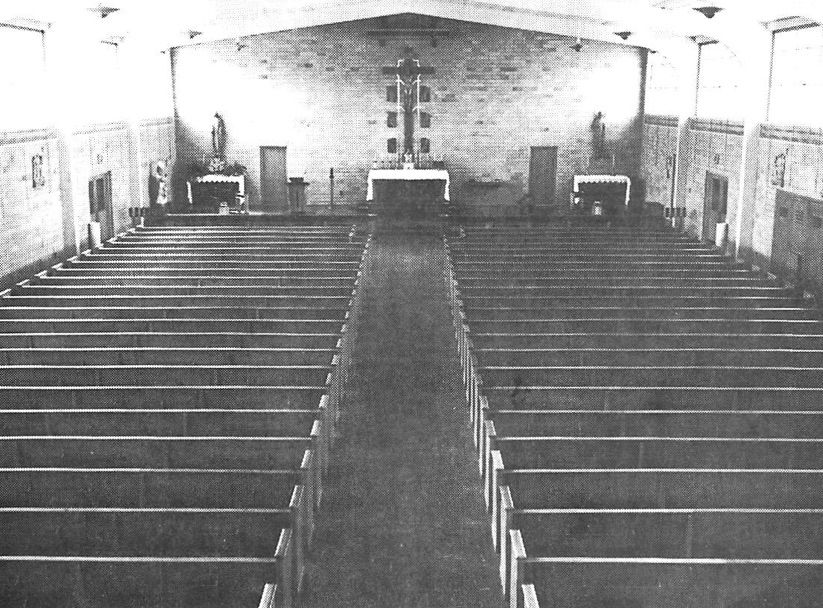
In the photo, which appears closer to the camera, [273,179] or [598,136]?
[598,136]

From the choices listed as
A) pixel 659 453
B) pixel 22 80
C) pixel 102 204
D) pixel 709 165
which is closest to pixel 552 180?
pixel 709 165

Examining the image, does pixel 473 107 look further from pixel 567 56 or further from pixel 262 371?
pixel 262 371

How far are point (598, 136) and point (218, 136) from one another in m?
8.64

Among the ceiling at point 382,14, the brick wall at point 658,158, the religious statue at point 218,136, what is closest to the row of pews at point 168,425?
the ceiling at point 382,14

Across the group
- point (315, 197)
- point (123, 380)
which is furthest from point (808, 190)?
point (315, 197)

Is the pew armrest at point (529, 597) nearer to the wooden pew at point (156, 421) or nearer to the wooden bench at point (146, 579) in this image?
the wooden bench at point (146, 579)

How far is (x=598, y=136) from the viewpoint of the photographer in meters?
20.9

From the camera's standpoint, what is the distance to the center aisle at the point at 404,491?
18.2ft

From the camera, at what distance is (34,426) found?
6.35 m

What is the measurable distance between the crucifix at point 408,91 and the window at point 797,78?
24.0 feet

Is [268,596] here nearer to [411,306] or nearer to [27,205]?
[411,306]

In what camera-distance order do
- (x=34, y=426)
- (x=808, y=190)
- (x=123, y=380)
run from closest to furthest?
1. (x=34, y=426)
2. (x=123, y=380)
3. (x=808, y=190)

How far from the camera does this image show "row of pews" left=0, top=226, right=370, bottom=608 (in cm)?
427

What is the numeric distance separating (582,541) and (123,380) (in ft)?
14.0
